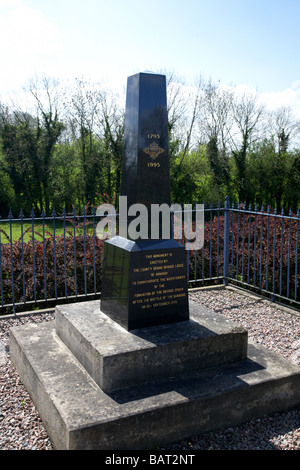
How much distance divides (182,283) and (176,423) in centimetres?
137

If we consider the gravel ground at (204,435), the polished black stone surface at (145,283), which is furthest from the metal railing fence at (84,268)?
the polished black stone surface at (145,283)

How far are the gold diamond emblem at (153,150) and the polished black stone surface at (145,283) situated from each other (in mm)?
840

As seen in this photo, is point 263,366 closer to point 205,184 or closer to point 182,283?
point 182,283

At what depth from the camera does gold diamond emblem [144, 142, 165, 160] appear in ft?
13.1

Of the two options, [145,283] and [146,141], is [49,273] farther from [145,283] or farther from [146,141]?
[146,141]

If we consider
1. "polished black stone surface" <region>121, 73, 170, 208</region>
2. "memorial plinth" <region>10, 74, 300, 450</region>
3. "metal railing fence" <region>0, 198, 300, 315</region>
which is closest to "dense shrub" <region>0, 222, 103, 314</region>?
"metal railing fence" <region>0, 198, 300, 315</region>

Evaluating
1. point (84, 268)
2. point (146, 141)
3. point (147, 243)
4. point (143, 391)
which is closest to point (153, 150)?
point (146, 141)

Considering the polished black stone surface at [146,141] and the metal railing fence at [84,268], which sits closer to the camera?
the polished black stone surface at [146,141]

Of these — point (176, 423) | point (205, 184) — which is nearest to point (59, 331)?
point (176, 423)

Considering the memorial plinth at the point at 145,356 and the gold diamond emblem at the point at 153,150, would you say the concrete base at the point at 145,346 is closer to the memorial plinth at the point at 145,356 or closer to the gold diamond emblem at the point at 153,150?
the memorial plinth at the point at 145,356

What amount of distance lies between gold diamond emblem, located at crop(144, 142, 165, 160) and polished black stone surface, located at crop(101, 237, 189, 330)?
84cm

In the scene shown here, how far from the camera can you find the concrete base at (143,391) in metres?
3.06

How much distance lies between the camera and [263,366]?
391 centimetres

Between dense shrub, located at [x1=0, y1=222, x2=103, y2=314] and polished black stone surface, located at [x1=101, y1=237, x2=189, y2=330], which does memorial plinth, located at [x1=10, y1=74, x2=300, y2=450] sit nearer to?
polished black stone surface, located at [x1=101, y1=237, x2=189, y2=330]
